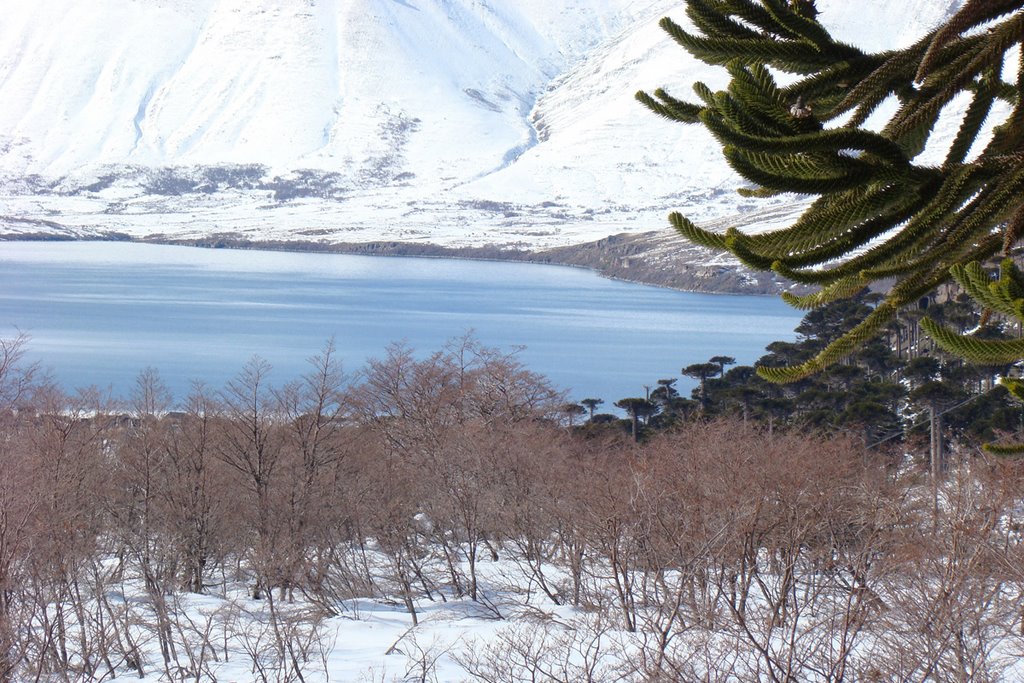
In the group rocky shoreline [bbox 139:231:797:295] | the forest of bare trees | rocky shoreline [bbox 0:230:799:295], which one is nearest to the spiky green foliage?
the forest of bare trees

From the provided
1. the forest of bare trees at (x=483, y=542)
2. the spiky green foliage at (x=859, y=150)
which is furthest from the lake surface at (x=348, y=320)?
the spiky green foliage at (x=859, y=150)

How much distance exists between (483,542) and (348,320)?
3790cm

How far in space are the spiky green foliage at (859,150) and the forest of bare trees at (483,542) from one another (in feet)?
18.6

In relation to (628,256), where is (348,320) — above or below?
below

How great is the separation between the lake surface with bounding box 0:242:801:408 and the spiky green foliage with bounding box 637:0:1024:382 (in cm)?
3432

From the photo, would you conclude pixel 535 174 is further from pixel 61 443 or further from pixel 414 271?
pixel 61 443

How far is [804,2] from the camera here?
349cm

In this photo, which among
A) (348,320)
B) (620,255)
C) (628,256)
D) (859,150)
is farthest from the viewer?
(620,255)

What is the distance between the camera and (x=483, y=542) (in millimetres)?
22500

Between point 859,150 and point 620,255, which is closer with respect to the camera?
point 859,150

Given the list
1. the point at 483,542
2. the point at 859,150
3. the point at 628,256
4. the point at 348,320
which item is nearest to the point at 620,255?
the point at 628,256

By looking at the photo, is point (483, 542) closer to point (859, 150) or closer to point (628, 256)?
point (859, 150)

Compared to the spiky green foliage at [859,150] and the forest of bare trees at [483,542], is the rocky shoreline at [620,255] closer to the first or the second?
the forest of bare trees at [483,542]

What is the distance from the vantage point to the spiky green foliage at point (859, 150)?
2826 millimetres
